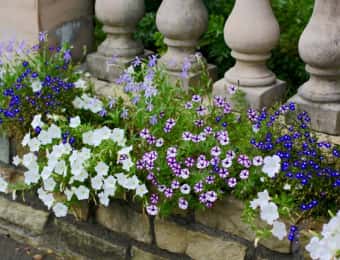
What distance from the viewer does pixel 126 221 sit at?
350cm

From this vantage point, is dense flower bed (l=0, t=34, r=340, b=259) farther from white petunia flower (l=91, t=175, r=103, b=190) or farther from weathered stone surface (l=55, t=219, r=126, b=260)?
weathered stone surface (l=55, t=219, r=126, b=260)

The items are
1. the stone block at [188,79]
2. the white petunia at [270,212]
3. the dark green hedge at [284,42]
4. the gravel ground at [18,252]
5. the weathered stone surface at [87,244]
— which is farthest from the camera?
the dark green hedge at [284,42]

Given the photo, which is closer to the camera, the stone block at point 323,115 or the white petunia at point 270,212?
the white petunia at point 270,212

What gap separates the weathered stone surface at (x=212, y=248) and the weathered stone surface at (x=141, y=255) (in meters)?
0.18

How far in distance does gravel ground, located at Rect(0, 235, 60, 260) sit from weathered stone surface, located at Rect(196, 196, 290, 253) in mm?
954

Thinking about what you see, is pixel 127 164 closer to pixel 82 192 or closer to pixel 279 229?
pixel 82 192

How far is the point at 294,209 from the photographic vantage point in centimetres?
298

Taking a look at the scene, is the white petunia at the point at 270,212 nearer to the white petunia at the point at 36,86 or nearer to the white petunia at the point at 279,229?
the white petunia at the point at 279,229

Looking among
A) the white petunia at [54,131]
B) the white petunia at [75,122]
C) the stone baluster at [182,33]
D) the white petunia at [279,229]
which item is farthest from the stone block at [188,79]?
the white petunia at [279,229]

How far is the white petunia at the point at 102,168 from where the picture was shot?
128 inches

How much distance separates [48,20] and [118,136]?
Result: 91 cm

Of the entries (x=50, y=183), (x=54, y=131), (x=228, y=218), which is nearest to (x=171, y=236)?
(x=228, y=218)

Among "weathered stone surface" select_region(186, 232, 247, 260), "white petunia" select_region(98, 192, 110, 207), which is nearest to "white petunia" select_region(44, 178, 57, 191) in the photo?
"white petunia" select_region(98, 192, 110, 207)

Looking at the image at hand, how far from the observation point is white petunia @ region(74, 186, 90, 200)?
11.0ft
